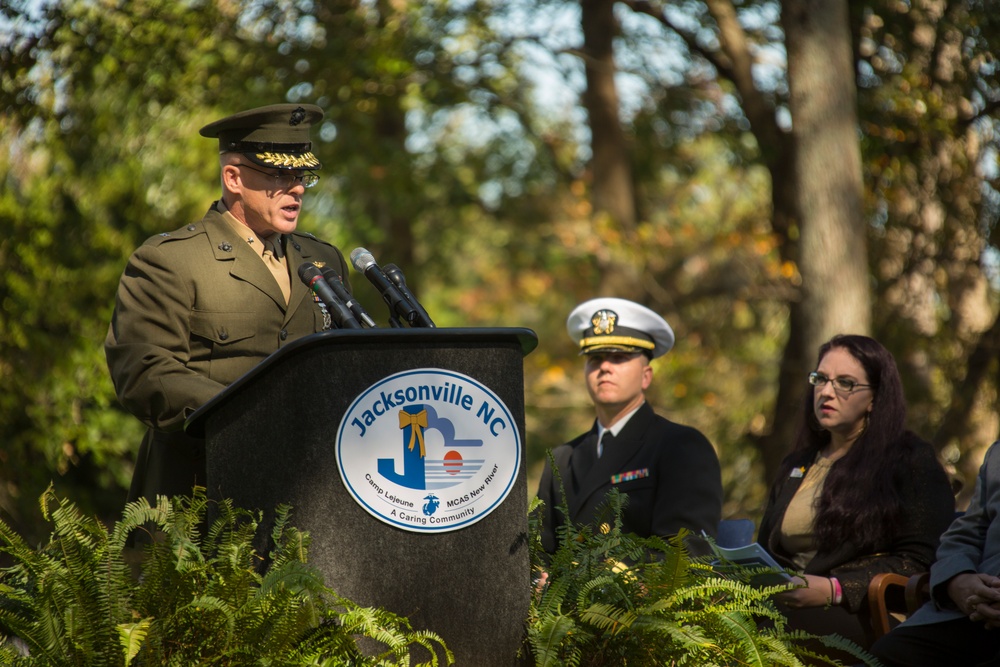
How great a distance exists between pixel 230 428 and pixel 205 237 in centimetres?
88

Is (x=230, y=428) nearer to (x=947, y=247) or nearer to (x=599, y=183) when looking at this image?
(x=947, y=247)

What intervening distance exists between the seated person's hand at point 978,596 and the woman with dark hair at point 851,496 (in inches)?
18.5

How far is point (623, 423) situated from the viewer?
189 inches

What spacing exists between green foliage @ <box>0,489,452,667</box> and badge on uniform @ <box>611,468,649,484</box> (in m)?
2.14

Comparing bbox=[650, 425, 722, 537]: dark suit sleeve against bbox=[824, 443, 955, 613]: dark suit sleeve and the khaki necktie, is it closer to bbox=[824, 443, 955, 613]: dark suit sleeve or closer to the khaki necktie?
bbox=[824, 443, 955, 613]: dark suit sleeve

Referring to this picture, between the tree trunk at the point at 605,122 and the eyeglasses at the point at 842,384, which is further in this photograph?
the tree trunk at the point at 605,122

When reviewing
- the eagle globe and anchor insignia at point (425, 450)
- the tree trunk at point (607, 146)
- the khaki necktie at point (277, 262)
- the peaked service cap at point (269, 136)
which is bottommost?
the eagle globe and anchor insignia at point (425, 450)

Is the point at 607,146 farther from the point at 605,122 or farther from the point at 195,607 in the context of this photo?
the point at 195,607

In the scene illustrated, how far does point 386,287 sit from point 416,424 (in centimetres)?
57

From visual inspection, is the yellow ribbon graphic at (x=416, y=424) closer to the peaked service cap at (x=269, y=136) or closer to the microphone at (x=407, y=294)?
the microphone at (x=407, y=294)

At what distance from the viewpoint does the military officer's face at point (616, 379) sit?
4.85 m

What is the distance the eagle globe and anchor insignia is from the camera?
8.16ft

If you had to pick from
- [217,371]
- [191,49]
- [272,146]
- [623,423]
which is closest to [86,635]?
[217,371]

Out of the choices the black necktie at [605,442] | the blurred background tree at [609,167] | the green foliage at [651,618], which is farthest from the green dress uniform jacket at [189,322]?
the blurred background tree at [609,167]
